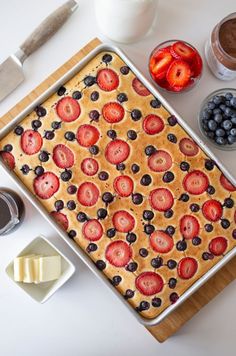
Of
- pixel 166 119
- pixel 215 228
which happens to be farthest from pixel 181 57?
pixel 215 228

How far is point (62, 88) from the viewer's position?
1.26m

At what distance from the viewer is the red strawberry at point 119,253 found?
1249 millimetres

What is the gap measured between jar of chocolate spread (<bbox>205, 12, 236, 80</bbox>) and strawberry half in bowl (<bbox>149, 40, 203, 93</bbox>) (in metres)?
0.05

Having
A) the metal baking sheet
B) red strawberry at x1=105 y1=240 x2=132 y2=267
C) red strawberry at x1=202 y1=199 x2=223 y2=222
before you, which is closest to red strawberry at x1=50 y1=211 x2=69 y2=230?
the metal baking sheet

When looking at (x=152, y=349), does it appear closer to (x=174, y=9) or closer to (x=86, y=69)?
(x=86, y=69)

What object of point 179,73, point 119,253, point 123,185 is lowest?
point 119,253

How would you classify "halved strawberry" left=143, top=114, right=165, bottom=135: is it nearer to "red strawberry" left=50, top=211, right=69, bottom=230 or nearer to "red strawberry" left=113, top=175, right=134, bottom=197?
"red strawberry" left=113, top=175, right=134, bottom=197

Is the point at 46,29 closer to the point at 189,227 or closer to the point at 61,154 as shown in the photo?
the point at 61,154

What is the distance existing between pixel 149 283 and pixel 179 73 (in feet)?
1.67

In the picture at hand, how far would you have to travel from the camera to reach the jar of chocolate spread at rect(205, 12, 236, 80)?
1.27m

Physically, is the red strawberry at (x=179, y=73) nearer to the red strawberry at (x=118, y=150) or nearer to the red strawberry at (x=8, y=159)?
the red strawberry at (x=118, y=150)

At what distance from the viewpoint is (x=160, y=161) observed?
49.0 inches

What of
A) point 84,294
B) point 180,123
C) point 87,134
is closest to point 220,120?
point 180,123

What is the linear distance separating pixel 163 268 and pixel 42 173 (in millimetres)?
365
